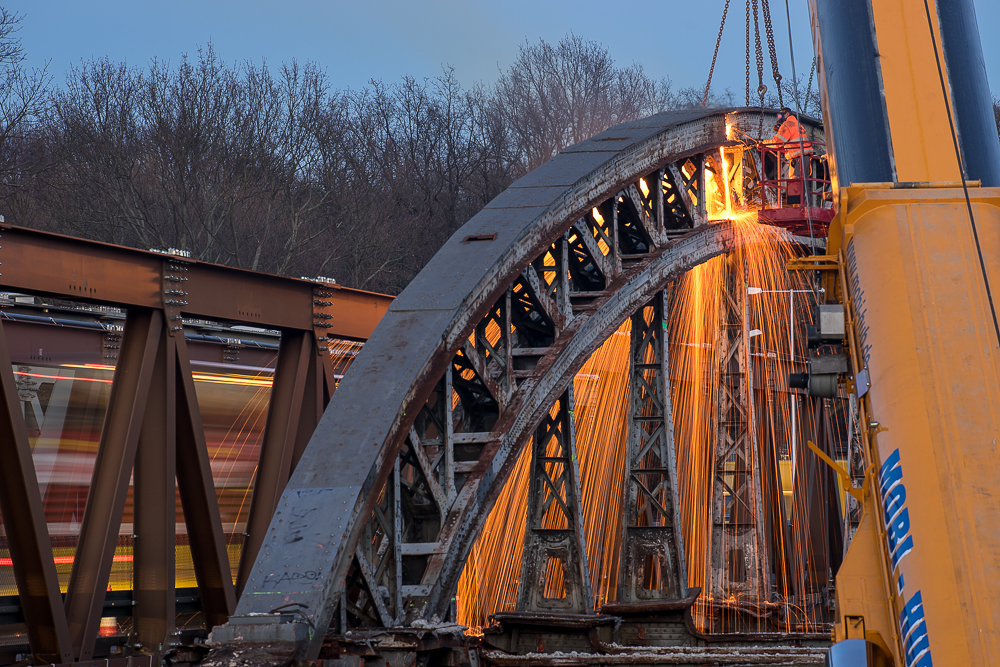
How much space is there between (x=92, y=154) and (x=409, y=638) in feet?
107

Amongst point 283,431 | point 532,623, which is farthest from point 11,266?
point 532,623

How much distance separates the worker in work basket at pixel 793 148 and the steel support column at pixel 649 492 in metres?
3.13

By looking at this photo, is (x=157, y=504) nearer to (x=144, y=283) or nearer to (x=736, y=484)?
(x=144, y=283)

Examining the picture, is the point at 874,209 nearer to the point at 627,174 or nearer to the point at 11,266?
the point at 627,174

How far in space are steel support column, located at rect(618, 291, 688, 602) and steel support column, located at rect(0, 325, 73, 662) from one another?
17.6 ft

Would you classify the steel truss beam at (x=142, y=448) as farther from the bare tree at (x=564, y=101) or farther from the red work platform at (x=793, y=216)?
the bare tree at (x=564, y=101)

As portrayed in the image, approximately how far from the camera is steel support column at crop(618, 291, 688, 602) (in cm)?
1044

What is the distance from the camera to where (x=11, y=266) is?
809 cm

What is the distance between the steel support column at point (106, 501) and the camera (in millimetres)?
8289

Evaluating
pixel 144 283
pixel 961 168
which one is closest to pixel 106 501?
pixel 144 283

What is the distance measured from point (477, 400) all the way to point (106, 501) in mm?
3214

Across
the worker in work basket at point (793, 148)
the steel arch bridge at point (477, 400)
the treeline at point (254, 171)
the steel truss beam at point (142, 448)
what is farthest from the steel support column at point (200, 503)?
the treeline at point (254, 171)

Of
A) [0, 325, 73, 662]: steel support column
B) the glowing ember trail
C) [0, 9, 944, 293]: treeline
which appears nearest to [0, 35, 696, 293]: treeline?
[0, 9, 944, 293]: treeline

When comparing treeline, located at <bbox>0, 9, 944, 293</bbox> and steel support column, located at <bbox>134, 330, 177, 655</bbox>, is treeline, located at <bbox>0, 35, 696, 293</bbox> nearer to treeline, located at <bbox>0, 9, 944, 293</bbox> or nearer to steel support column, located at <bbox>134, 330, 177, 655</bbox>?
treeline, located at <bbox>0, 9, 944, 293</bbox>
